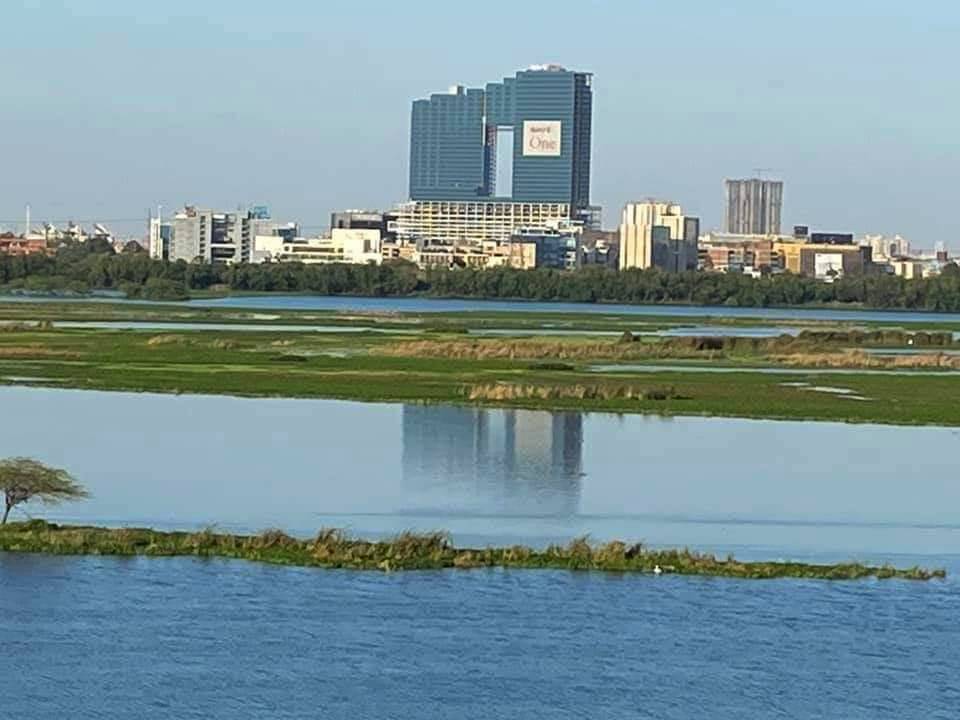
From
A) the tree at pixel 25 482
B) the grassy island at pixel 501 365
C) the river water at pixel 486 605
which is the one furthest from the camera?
the grassy island at pixel 501 365

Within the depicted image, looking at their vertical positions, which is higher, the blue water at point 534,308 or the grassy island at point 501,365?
the grassy island at point 501,365

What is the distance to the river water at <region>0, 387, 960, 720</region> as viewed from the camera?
19.4 metres

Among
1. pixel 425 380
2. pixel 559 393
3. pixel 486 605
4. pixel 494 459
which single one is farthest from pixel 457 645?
pixel 425 380

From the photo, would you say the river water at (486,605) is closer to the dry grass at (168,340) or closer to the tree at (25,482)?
the tree at (25,482)

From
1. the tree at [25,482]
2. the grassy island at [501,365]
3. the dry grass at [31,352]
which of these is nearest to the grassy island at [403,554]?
the tree at [25,482]

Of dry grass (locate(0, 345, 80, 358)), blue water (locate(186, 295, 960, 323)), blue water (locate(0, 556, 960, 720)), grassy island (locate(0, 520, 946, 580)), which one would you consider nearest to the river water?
blue water (locate(0, 556, 960, 720))

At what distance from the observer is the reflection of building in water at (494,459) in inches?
1192

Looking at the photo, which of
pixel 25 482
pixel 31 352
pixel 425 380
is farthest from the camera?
pixel 31 352

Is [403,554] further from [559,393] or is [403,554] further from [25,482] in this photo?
[559,393]

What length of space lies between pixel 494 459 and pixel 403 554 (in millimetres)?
10421

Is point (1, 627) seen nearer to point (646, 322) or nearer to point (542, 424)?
point (542, 424)

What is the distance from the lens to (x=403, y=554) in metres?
24.5

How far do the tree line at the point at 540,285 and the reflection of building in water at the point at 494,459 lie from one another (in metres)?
107

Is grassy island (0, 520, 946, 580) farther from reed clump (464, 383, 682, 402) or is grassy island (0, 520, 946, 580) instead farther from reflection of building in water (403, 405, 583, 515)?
reed clump (464, 383, 682, 402)
